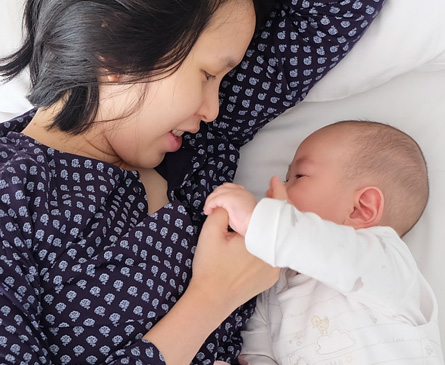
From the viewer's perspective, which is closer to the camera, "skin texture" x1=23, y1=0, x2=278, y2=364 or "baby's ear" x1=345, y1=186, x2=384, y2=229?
"skin texture" x1=23, y1=0, x2=278, y2=364

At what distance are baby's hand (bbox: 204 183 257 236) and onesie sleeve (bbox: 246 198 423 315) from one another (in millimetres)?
70

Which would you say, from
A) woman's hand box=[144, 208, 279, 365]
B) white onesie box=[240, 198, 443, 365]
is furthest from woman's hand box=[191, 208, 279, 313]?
white onesie box=[240, 198, 443, 365]

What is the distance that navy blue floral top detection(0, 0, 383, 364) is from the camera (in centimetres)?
98

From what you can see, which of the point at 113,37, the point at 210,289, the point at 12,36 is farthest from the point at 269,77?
the point at 12,36

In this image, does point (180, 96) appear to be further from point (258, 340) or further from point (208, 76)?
point (258, 340)

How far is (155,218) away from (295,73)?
46 centimetres

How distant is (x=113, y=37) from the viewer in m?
1.01

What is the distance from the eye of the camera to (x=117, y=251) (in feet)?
3.43

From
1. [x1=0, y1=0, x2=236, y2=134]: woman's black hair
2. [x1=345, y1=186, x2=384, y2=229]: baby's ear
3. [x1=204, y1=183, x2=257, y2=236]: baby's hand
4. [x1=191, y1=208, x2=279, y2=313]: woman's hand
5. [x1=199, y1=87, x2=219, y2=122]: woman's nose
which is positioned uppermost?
[x1=0, y1=0, x2=236, y2=134]: woman's black hair

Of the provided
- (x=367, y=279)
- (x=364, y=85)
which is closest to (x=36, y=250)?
(x=367, y=279)

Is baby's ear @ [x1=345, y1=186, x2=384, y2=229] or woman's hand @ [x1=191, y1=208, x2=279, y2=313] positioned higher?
baby's ear @ [x1=345, y1=186, x2=384, y2=229]

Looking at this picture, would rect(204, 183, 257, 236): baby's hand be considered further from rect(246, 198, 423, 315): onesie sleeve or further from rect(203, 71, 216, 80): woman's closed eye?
rect(203, 71, 216, 80): woman's closed eye

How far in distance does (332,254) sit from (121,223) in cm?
44

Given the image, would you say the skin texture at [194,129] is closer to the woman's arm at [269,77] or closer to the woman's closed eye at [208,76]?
the woman's closed eye at [208,76]
